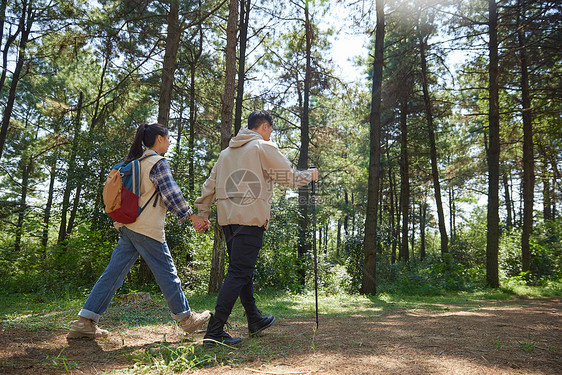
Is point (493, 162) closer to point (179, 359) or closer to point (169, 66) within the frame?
point (169, 66)

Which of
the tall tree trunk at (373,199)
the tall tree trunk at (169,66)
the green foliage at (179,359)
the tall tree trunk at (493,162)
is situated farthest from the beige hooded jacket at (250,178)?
the tall tree trunk at (493,162)

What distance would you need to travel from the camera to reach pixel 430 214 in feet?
107

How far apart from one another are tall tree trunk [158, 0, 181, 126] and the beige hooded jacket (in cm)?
567

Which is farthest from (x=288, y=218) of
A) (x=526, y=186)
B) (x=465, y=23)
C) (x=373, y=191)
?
(x=526, y=186)

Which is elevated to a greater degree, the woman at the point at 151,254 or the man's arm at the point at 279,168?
the man's arm at the point at 279,168

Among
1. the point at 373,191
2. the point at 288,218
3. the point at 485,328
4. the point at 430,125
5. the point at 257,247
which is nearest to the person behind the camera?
the point at 257,247

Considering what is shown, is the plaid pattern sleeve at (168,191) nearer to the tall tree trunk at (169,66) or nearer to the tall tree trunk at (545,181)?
the tall tree trunk at (169,66)

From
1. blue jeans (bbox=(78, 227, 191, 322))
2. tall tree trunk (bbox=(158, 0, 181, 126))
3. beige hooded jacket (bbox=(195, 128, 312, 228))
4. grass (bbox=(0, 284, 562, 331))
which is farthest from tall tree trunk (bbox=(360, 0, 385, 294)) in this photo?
blue jeans (bbox=(78, 227, 191, 322))

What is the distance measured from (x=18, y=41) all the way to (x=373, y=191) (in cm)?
1426

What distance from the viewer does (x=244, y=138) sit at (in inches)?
123

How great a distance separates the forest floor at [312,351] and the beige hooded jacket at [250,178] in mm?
1040

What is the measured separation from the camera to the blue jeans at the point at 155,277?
291 cm

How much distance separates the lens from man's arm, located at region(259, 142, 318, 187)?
2988mm

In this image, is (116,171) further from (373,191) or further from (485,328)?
(373,191)
